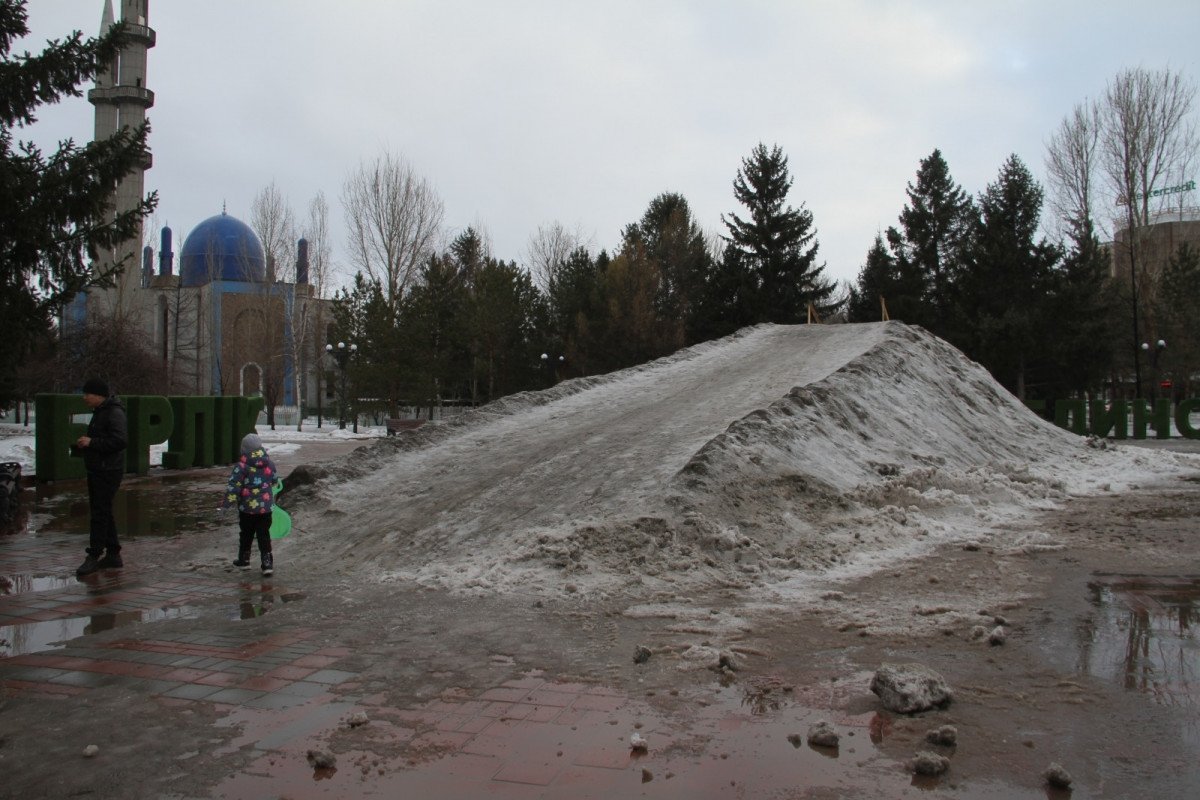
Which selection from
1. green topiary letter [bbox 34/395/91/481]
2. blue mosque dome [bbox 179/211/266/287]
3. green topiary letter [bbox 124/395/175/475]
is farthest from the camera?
blue mosque dome [bbox 179/211/266/287]

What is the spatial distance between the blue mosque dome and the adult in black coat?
138 feet

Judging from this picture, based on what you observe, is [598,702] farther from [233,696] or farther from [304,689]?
[233,696]

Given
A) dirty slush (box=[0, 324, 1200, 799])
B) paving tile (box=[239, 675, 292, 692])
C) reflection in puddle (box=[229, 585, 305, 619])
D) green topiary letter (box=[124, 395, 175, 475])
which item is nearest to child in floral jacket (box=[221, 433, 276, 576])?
dirty slush (box=[0, 324, 1200, 799])

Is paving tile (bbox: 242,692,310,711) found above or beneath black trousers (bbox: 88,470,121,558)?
beneath

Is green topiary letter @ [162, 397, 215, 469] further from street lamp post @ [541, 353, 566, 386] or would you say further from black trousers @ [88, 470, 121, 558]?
street lamp post @ [541, 353, 566, 386]

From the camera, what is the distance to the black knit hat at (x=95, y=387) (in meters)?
7.01

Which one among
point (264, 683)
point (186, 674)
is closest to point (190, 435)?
point (186, 674)

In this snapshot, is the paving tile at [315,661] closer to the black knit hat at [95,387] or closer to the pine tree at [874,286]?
the black knit hat at [95,387]

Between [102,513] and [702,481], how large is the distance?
4923mm

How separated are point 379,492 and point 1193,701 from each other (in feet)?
23.6

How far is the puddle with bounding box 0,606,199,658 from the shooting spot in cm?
476

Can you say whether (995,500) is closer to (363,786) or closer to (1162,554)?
(1162,554)

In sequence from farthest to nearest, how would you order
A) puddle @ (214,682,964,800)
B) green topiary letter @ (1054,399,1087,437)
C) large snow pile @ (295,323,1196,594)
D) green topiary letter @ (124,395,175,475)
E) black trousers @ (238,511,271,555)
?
1. green topiary letter @ (1054,399,1087,437)
2. green topiary letter @ (124,395,175,475)
3. black trousers @ (238,511,271,555)
4. large snow pile @ (295,323,1196,594)
5. puddle @ (214,682,964,800)

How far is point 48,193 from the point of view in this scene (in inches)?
360
